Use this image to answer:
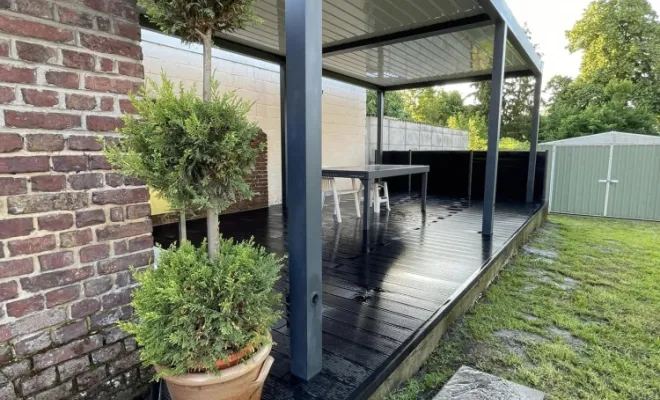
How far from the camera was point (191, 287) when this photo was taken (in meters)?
1.24

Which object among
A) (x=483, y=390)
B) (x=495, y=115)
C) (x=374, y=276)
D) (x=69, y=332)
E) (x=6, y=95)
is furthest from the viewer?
(x=495, y=115)

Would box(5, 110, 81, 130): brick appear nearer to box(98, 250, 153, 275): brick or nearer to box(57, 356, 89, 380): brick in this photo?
box(98, 250, 153, 275): brick

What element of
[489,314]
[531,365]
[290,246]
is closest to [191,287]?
[290,246]

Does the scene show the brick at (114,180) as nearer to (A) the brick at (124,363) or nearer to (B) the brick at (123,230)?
(B) the brick at (123,230)

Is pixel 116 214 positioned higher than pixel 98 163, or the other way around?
pixel 98 163

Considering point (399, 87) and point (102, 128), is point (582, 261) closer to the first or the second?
point (102, 128)

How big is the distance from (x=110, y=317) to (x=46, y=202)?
54 centimetres

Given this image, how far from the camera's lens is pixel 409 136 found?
35.6 ft

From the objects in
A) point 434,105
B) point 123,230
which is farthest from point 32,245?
point 434,105

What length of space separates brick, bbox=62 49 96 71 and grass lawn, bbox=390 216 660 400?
6.60 ft

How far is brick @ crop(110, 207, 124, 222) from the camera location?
1500 mm

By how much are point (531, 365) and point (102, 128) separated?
104 inches

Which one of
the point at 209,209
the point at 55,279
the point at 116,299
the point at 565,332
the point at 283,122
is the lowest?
the point at 565,332

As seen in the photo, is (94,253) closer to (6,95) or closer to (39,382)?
(39,382)
